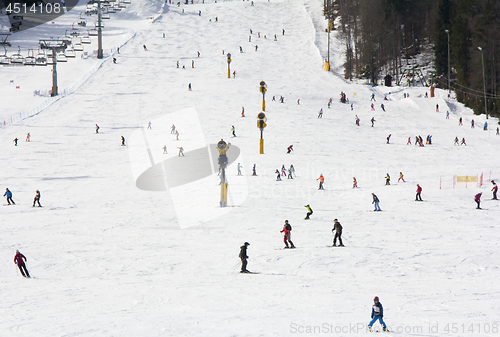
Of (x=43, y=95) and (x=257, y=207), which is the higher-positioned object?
(x=43, y=95)

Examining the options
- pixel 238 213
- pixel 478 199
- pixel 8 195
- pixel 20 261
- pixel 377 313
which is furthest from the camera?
pixel 8 195

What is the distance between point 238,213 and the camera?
2369cm

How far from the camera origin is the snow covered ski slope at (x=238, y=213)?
12.6 meters

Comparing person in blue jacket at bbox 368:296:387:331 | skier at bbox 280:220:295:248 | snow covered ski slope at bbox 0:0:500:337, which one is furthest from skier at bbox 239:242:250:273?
person in blue jacket at bbox 368:296:387:331

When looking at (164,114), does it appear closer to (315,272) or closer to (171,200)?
(171,200)

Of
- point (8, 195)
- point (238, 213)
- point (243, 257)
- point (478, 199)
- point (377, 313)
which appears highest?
point (8, 195)

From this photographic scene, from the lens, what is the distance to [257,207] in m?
24.8

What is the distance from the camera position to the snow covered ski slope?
1264 centimetres

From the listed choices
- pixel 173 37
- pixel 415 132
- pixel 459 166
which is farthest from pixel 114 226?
pixel 173 37

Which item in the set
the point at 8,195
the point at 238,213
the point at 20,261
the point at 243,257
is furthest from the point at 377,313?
the point at 8,195

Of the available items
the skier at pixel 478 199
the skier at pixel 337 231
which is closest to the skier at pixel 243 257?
the skier at pixel 337 231

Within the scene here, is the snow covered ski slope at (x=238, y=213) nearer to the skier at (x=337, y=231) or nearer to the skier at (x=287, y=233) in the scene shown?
the skier at (x=287, y=233)

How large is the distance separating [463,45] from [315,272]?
2078 inches

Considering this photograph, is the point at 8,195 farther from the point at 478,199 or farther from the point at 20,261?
the point at 478,199
